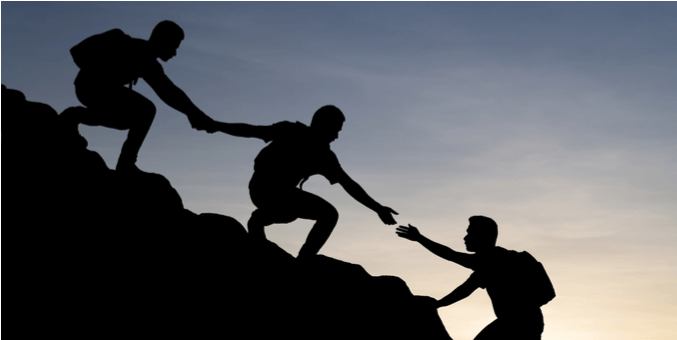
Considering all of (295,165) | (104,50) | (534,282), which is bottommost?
(534,282)

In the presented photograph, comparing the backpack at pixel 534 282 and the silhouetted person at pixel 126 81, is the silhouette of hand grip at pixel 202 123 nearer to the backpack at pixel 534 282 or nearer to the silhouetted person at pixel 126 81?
the silhouetted person at pixel 126 81

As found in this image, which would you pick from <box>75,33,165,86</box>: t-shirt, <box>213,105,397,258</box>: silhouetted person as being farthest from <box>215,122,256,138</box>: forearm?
<box>75,33,165,86</box>: t-shirt

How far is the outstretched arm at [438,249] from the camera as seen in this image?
977 cm

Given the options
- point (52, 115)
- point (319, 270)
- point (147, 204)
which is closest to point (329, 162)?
point (319, 270)

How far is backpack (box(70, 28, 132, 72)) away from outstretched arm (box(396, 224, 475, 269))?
4932 millimetres

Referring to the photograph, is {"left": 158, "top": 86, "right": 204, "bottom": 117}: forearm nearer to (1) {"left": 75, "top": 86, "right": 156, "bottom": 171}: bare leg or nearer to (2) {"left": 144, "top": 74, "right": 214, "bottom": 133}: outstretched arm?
(2) {"left": 144, "top": 74, "right": 214, "bottom": 133}: outstretched arm

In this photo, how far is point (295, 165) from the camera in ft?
30.8

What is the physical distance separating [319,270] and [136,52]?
4337 millimetres

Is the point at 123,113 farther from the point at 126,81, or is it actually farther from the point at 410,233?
the point at 410,233

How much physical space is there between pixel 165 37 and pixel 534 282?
6511mm

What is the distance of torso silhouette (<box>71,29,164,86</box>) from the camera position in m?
8.77

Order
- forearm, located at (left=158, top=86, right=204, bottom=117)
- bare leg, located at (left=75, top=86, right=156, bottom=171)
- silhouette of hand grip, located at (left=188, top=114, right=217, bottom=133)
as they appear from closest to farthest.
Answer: bare leg, located at (left=75, top=86, right=156, bottom=171) → forearm, located at (left=158, top=86, right=204, bottom=117) → silhouette of hand grip, located at (left=188, top=114, right=217, bottom=133)

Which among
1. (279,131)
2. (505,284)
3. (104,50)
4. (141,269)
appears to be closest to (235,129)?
(279,131)

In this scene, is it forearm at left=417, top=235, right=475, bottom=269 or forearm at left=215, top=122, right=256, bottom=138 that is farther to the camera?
forearm at left=417, top=235, right=475, bottom=269
